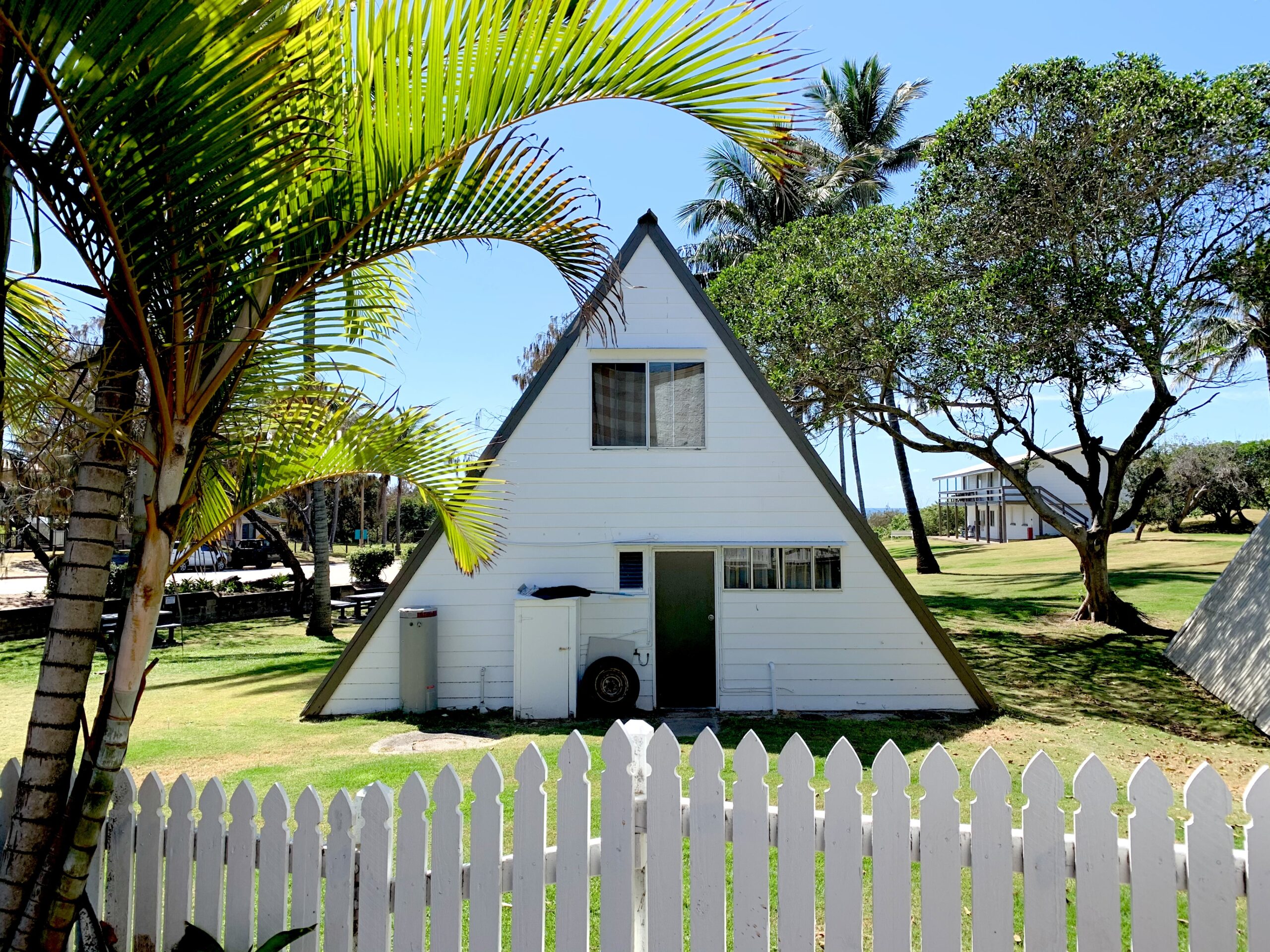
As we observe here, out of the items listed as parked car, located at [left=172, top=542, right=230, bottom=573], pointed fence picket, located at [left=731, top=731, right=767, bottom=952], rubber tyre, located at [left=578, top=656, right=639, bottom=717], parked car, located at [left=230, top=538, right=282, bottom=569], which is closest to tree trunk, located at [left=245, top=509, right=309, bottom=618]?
parked car, located at [left=172, top=542, right=230, bottom=573]

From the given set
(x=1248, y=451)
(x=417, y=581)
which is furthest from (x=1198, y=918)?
(x=1248, y=451)

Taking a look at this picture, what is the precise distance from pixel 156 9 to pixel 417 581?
28.3 feet

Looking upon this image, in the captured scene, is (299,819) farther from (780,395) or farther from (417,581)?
(780,395)

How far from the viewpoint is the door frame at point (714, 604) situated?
10297 mm

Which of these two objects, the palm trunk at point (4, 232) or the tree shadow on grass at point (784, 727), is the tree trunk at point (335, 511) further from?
the palm trunk at point (4, 232)

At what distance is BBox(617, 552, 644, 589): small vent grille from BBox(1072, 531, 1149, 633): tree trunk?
10.4 m

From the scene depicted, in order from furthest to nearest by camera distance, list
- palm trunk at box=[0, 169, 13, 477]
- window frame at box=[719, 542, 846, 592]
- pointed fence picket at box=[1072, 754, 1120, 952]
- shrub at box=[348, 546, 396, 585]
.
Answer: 1. shrub at box=[348, 546, 396, 585]
2. window frame at box=[719, 542, 846, 592]
3. pointed fence picket at box=[1072, 754, 1120, 952]
4. palm trunk at box=[0, 169, 13, 477]

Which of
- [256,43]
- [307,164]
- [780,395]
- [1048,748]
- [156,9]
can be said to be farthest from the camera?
[780,395]

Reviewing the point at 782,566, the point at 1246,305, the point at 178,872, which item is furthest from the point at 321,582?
the point at 1246,305

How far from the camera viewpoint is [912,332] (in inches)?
580

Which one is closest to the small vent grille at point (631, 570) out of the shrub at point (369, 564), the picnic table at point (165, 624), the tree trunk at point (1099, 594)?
the picnic table at point (165, 624)

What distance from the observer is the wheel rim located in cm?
988

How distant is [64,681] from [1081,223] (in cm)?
1475

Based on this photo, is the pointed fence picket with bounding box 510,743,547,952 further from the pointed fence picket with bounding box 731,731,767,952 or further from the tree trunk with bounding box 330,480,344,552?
the tree trunk with bounding box 330,480,344,552
